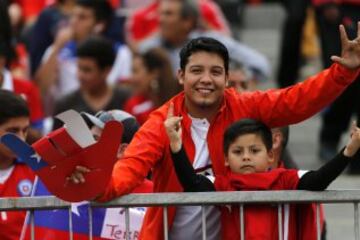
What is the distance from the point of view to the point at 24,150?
7062 millimetres

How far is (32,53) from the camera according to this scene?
1411 centimetres

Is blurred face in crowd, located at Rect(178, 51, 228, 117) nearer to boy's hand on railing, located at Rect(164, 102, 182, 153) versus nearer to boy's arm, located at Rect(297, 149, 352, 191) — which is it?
boy's hand on railing, located at Rect(164, 102, 182, 153)

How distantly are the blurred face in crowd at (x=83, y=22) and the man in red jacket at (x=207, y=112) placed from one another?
5518 millimetres

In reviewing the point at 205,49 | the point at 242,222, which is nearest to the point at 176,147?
the point at 242,222

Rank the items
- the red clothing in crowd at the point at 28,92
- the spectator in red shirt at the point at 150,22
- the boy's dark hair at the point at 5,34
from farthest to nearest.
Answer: the spectator in red shirt at the point at 150,22
the boy's dark hair at the point at 5,34
the red clothing in crowd at the point at 28,92

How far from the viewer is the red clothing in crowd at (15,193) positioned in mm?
8219

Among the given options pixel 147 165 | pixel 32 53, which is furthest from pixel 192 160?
pixel 32 53

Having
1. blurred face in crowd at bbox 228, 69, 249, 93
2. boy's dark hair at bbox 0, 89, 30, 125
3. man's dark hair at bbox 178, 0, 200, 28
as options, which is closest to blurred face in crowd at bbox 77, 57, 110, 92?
man's dark hair at bbox 178, 0, 200, 28

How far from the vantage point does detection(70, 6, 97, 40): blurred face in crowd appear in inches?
523

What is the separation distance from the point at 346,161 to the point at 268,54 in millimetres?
9416

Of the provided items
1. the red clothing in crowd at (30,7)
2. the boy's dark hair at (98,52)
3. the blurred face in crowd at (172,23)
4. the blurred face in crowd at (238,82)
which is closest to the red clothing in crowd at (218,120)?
the blurred face in crowd at (238,82)

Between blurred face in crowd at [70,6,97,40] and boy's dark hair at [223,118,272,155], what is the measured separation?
570 cm

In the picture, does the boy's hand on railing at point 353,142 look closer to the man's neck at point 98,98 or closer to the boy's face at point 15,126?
the boy's face at point 15,126

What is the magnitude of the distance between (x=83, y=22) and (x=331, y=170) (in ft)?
20.6
